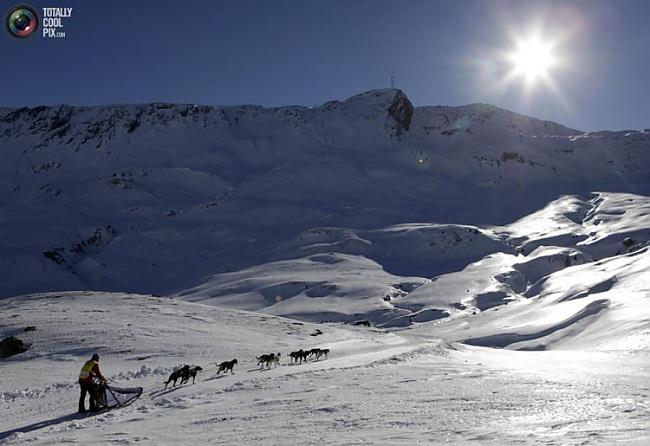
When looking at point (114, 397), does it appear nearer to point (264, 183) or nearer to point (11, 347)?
point (11, 347)

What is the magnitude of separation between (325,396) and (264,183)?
12280 centimetres

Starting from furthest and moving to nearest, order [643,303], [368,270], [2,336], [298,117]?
[298,117]
[368,270]
[643,303]
[2,336]

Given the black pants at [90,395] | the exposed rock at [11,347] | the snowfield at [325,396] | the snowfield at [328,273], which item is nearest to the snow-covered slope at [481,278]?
the snowfield at [328,273]

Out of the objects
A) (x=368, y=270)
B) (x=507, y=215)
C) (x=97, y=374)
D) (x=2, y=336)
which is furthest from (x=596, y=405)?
(x=507, y=215)

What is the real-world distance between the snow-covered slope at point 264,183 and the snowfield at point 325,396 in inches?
2357

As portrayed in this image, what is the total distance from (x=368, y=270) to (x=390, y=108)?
319 feet

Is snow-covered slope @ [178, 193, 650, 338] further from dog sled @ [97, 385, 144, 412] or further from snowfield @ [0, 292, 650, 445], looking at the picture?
dog sled @ [97, 385, 144, 412]

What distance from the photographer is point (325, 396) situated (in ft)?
50.3

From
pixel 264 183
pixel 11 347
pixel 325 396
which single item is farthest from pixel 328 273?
pixel 325 396

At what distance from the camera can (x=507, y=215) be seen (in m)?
123

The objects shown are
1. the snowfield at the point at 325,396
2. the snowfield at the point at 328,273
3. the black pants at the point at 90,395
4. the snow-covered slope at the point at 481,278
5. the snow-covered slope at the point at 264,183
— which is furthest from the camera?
the snow-covered slope at the point at 264,183

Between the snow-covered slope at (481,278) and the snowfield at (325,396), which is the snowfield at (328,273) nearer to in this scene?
the snowfield at (325,396)

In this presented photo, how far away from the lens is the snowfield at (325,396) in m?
11.1

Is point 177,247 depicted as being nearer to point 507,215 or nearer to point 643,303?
point 507,215
